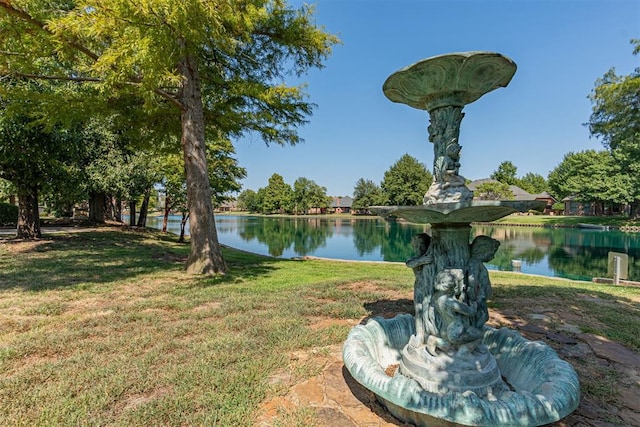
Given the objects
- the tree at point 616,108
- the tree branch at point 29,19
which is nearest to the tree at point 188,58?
the tree branch at point 29,19

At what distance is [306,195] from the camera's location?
70.1m

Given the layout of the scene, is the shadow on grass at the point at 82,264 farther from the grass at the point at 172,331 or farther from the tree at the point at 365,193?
the tree at the point at 365,193

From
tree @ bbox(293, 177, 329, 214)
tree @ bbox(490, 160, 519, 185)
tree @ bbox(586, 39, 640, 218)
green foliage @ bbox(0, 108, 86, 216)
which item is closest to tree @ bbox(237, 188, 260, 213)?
tree @ bbox(293, 177, 329, 214)

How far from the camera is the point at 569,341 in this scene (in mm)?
3885

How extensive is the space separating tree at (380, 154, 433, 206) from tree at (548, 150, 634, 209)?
748 inches

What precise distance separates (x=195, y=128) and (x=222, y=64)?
251cm

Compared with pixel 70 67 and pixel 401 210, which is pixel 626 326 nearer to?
pixel 401 210

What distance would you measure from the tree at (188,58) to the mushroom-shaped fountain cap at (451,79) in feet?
14.2

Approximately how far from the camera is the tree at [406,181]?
2007 inches

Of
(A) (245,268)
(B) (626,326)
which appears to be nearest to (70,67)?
(A) (245,268)

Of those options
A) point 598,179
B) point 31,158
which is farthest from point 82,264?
point 598,179

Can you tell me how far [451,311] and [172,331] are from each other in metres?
3.43

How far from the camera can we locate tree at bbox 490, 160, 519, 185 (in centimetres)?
6901

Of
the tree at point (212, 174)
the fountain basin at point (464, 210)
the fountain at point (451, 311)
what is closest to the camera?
the fountain at point (451, 311)
